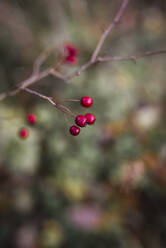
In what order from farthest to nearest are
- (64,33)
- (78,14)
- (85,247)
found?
(78,14) < (64,33) < (85,247)

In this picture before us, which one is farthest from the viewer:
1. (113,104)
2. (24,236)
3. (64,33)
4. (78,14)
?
(78,14)

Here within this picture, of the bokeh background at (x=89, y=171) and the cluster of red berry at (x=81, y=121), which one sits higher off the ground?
the bokeh background at (x=89, y=171)

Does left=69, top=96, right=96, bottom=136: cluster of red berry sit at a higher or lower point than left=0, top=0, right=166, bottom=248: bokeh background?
lower

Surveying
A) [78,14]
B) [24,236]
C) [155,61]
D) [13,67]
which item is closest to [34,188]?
[24,236]

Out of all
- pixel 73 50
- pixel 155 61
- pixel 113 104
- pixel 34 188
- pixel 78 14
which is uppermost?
pixel 78 14

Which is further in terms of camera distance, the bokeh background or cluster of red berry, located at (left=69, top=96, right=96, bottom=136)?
the bokeh background

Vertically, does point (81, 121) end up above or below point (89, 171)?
below

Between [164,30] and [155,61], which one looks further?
[164,30]

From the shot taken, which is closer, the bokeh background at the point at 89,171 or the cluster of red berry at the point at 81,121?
the cluster of red berry at the point at 81,121

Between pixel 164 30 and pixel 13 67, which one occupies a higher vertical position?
pixel 164 30

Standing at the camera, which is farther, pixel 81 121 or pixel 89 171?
pixel 89 171

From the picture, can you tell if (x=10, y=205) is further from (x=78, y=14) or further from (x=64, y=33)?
(x=78, y=14)
